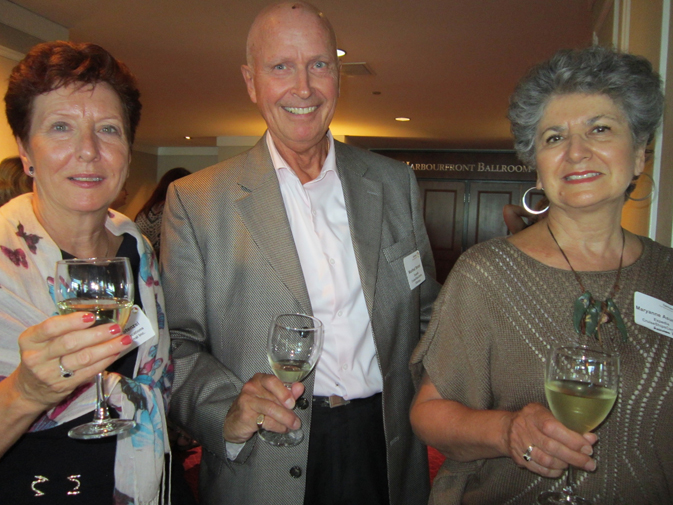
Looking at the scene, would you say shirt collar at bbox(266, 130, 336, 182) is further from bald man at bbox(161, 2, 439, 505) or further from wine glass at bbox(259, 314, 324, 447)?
wine glass at bbox(259, 314, 324, 447)

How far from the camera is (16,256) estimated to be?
1414mm

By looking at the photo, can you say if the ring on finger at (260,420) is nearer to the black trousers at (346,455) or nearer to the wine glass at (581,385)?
the black trousers at (346,455)

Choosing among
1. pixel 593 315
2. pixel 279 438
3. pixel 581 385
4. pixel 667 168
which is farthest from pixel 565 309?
pixel 279 438

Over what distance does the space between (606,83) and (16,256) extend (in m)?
1.67

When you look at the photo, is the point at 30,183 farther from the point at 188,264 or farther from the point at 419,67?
the point at 419,67

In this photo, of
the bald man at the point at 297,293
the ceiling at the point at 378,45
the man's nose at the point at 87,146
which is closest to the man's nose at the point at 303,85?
the bald man at the point at 297,293

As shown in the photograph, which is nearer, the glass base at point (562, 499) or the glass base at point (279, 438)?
the glass base at point (562, 499)

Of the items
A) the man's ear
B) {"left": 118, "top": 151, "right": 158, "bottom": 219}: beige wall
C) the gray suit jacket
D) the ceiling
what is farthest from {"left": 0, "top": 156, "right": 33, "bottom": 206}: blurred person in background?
{"left": 118, "top": 151, "right": 158, "bottom": 219}: beige wall

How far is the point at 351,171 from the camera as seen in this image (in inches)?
79.0

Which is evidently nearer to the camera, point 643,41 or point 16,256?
point 16,256

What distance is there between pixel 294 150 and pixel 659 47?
1.37 m

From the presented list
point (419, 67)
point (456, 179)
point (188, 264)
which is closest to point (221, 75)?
point (419, 67)

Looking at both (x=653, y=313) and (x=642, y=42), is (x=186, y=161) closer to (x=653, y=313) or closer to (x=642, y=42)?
(x=642, y=42)

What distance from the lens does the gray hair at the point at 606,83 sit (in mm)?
1456
